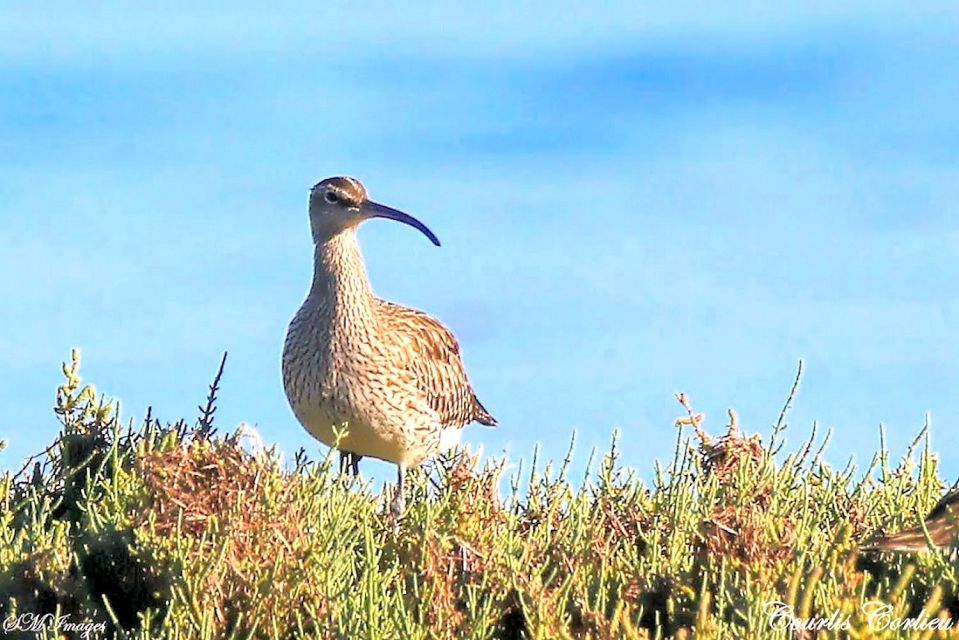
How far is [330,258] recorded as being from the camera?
1084 centimetres

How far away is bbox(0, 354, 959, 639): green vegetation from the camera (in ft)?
19.7

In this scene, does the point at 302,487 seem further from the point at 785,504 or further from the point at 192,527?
the point at 785,504

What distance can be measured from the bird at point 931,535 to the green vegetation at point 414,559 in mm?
76

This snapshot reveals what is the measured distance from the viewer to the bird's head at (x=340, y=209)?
1108cm

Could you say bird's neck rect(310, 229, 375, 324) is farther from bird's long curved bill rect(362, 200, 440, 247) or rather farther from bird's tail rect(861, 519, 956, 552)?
bird's tail rect(861, 519, 956, 552)

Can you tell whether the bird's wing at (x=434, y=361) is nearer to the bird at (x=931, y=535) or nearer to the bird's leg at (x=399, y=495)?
the bird's leg at (x=399, y=495)

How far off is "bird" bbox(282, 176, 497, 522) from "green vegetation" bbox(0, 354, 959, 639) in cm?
171

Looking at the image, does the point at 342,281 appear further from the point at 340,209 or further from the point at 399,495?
the point at 399,495

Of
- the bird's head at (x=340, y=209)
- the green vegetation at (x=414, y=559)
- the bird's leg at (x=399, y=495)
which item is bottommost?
the green vegetation at (x=414, y=559)

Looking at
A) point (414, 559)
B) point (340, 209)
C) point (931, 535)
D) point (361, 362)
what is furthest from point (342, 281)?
point (931, 535)

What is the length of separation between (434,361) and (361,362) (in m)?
1.03

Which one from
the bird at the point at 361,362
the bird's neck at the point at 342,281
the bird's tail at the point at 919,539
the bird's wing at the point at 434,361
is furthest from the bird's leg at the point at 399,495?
the bird's tail at the point at 919,539

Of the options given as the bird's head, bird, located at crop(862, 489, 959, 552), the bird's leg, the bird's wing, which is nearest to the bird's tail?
bird, located at crop(862, 489, 959, 552)

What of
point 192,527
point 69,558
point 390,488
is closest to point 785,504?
point 390,488
